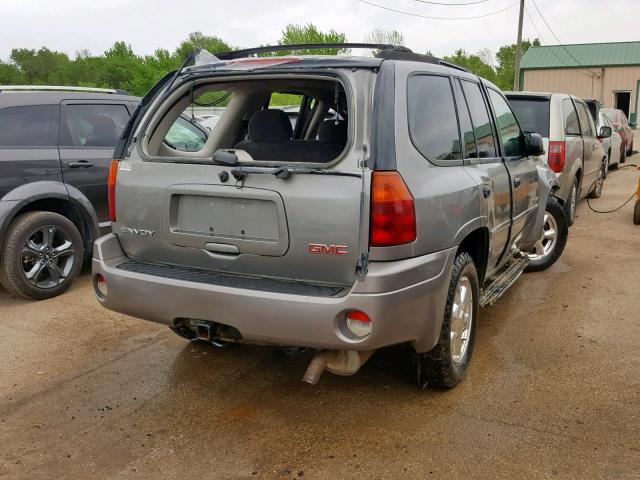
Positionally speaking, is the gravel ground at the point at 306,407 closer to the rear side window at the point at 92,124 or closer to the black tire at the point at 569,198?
the rear side window at the point at 92,124

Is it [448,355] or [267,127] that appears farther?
[267,127]

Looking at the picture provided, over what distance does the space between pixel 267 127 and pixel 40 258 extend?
9.53 ft

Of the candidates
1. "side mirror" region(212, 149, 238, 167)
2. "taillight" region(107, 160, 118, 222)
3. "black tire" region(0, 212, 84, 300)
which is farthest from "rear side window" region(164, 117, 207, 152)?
"side mirror" region(212, 149, 238, 167)

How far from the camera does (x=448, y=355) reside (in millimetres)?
3443

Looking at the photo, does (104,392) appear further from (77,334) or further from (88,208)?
(88,208)

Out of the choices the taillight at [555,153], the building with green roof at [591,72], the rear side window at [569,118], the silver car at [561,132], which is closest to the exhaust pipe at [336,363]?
the silver car at [561,132]

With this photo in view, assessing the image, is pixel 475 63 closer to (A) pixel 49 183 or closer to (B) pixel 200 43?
(B) pixel 200 43

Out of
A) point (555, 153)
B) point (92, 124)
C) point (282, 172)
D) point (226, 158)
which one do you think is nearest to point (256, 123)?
point (226, 158)

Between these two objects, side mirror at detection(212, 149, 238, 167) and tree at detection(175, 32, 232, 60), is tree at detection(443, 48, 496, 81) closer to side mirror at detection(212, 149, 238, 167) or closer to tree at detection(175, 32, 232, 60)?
tree at detection(175, 32, 232, 60)

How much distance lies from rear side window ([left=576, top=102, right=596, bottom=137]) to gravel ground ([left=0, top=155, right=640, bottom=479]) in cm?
410

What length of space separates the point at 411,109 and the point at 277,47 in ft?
3.04

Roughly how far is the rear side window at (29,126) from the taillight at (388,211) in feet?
13.4

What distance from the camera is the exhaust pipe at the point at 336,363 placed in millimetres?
3090

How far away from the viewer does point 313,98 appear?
5.11 metres
